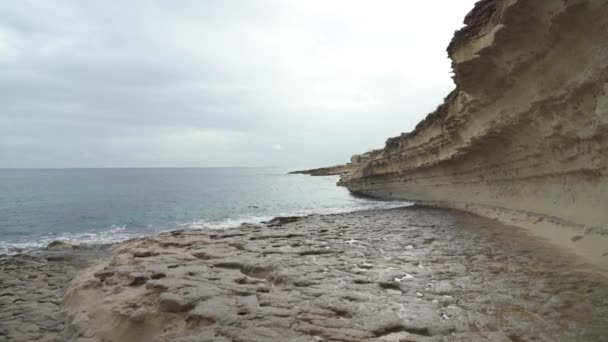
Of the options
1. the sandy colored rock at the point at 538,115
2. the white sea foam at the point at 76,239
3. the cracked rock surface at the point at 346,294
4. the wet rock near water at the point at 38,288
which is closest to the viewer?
the cracked rock surface at the point at 346,294

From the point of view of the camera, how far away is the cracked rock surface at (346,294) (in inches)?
176

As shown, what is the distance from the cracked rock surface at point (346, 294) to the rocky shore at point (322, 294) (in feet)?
0.07

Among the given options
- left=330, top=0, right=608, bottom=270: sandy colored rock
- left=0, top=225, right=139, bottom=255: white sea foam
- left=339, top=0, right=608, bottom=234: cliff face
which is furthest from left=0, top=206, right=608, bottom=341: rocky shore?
left=0, top=225, right=139, bottom=255: white sea foam

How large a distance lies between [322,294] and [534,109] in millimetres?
8363

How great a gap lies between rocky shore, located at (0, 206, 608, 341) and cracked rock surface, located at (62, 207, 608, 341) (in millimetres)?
21

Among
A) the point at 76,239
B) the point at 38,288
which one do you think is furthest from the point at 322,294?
the point at 76,239

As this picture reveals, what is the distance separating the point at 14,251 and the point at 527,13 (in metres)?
19.3

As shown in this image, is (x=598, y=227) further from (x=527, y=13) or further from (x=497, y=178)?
(x=497, y=178)

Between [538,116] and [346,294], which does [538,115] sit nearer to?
[538,116]

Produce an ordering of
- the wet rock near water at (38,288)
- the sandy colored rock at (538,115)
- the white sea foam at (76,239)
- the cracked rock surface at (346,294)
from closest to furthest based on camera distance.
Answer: the cracked rock surface at (346,294) < the wet rock near water at (38,288) < the sandy colored rock at (538,115) < the white sea foam at (76,239)

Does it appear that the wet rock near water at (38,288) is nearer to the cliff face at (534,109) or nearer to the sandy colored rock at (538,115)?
the sandy colored rock at (538,115)

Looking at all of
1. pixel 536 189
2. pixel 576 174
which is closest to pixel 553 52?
pixel 576 174

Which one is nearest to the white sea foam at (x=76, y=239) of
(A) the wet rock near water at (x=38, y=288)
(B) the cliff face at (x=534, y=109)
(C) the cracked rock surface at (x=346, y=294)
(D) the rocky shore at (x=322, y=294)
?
(A) the wet rock near water at (x=38, y=288)

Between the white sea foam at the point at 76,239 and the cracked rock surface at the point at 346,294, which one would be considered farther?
the white sea foam at the point at 76,239
